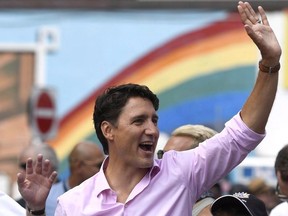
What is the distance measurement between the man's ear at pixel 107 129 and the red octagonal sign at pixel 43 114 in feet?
32.1

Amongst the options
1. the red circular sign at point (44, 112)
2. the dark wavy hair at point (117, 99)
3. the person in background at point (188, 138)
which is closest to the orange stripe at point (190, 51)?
the red circular sign at point (44, 112)

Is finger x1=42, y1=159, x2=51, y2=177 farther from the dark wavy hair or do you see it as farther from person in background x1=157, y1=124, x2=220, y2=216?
person in background x1=157, y1=124, x2=220, y2=216

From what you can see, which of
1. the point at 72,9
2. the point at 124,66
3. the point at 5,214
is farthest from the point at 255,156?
the point at 5,214

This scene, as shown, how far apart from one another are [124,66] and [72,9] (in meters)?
1.20

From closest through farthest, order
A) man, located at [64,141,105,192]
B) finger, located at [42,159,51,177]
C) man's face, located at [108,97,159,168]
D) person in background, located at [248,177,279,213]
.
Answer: man's face, located at [108,97,159,168] → finger, located at [42,159,51,177] → man, located at [64,141,105,192] → person in background, located at [248,177,279,213]

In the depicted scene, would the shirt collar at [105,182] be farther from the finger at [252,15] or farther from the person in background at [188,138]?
the person in background at [188,138]

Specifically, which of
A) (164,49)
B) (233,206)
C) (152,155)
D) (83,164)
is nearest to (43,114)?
(164,49)

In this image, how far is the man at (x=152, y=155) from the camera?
468cm

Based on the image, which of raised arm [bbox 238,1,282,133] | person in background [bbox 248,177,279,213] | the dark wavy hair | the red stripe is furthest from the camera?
the red stripe

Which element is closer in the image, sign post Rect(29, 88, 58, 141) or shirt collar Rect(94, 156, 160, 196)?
shirt collar Rect(94, 156, 160, 196)

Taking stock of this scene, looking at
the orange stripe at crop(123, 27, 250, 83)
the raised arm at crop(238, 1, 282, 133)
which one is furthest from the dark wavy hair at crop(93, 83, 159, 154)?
the orange stripe at crop(123, 27, 250, 83)

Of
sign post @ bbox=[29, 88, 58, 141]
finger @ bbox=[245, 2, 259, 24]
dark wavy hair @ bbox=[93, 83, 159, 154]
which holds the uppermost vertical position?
finger @ bbox=[245, 2, 259, 24]

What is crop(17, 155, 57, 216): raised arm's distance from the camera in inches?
199

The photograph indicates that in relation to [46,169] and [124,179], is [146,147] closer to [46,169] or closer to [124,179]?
[124,179]
